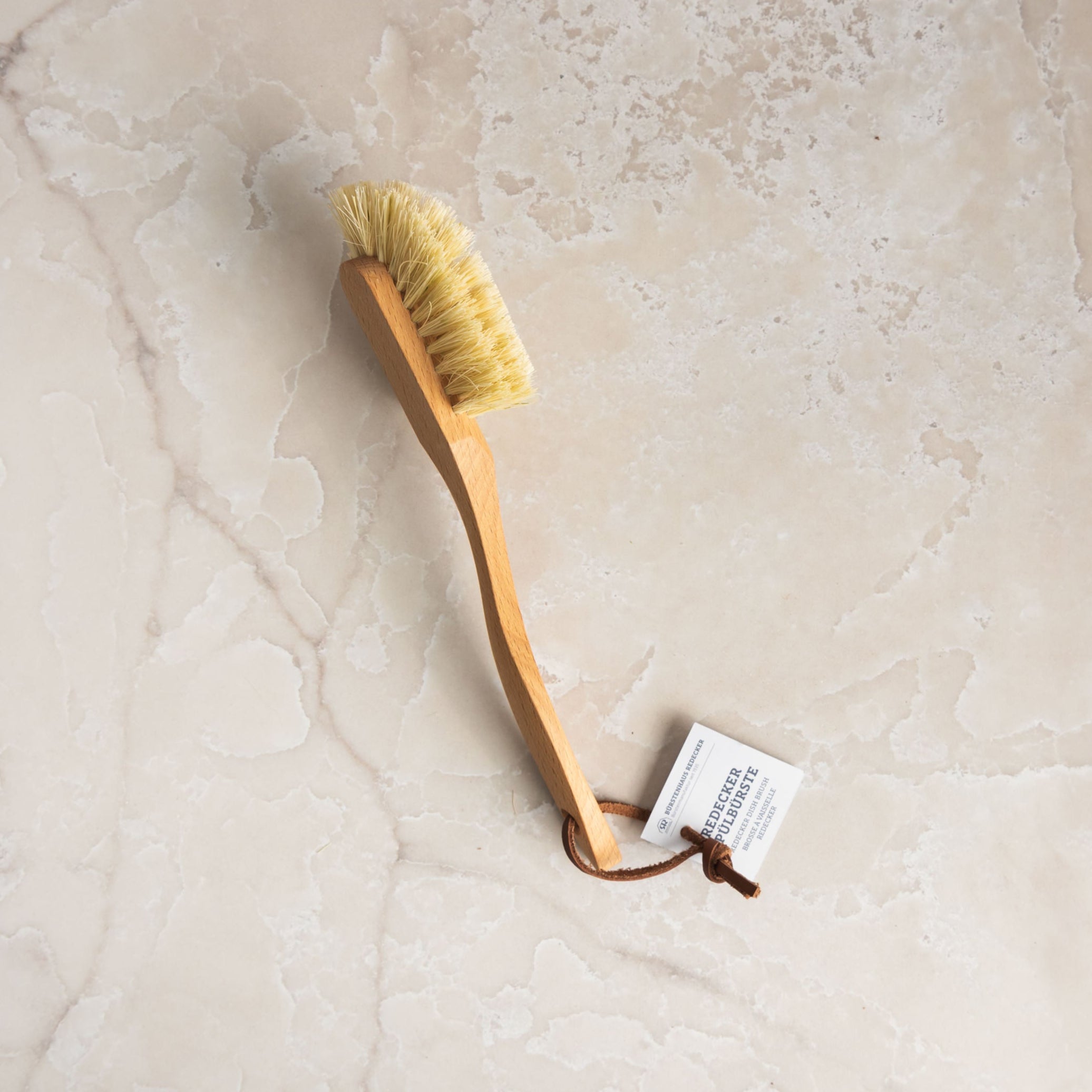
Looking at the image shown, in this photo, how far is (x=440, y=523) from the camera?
2.07ft

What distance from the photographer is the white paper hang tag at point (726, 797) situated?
64 cm

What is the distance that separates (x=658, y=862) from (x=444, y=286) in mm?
472

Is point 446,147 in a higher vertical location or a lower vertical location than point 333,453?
higher

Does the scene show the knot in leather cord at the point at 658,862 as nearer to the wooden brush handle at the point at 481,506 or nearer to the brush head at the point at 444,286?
the wooden brush handle at the point at 481,506

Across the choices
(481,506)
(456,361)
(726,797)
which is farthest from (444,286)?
(726,797)

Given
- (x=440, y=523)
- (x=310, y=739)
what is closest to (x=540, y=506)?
(x=440, y=523)

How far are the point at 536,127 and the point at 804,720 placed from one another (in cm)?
52

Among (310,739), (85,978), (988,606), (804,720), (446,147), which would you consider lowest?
(85,978)

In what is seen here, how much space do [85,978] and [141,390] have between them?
449 millimetres

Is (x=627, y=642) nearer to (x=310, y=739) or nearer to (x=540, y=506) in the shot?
(x=540, y=506)

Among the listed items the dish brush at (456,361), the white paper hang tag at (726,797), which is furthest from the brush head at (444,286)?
the white paper hang tag at (726,797)

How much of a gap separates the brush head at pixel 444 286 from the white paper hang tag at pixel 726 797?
0.32 m

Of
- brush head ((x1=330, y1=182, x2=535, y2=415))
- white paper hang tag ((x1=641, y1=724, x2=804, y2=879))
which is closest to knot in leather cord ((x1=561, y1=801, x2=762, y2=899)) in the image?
white paper hang tag ((x1=641, y1=724, x2=804, y2=879))

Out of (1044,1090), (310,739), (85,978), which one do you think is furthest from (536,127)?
(1044,1090)
